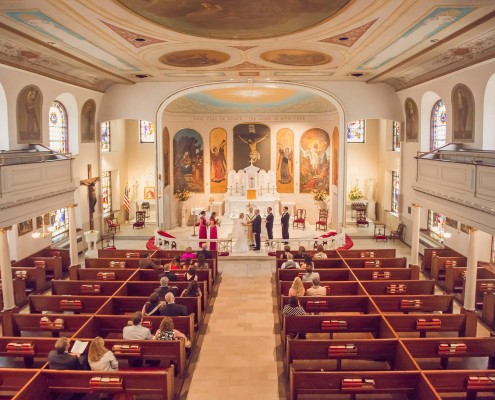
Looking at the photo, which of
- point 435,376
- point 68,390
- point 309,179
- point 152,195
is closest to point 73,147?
point 152,195

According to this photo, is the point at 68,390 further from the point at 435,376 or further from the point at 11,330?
the point at 435,376

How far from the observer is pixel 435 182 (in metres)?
13.6

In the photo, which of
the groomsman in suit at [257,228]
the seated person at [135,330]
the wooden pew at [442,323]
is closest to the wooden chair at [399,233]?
the groomsman in suit at [257,228]

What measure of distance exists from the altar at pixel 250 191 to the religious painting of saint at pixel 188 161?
179 centimetres

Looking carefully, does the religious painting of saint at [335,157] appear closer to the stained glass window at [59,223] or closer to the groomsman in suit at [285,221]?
the groomsman in suit at [285,221]

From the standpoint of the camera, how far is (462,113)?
1499cm

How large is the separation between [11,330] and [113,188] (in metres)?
14.9

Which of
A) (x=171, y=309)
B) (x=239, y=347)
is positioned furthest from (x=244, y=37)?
(x=239, y=347)

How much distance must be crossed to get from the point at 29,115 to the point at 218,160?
39.3ft

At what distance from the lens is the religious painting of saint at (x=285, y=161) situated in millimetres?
25391

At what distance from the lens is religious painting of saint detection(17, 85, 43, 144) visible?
574 inches

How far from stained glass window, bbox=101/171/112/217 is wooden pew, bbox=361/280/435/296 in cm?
1544

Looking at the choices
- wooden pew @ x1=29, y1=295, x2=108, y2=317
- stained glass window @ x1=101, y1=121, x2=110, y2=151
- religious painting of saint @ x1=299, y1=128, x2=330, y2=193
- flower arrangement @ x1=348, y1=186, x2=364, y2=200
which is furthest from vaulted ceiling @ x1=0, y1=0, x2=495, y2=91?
flower arrangement @ x1=348, y1=186, x2=364, y2=200

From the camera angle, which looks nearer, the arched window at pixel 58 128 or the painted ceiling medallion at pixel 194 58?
the painted ceiling medallion at pixel 194 58
